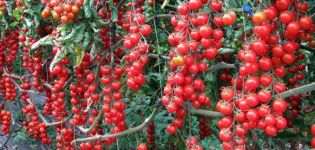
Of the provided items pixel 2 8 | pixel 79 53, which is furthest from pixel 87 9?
pixel 2 8

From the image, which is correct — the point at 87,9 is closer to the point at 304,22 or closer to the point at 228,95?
the point at 228,95

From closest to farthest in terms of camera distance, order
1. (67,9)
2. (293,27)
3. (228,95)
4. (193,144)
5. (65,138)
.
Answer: (293,27), (228,95), (193,144), (67,9), (65,138)

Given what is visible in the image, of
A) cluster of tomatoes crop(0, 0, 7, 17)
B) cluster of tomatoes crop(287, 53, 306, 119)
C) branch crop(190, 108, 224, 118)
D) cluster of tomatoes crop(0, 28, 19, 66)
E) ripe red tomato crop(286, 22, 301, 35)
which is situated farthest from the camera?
cluster of tomatoes crop(0, 28, 19, 66)

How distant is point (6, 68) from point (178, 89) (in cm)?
189

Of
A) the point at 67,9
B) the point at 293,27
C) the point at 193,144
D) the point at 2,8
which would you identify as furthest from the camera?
the point at 2,8

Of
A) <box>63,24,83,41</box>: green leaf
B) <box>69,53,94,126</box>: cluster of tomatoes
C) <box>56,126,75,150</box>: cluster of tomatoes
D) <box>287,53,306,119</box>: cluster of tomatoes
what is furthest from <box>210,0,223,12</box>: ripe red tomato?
<box>56,126,75,150</box>: cluster of tomatoes

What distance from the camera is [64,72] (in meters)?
1.76

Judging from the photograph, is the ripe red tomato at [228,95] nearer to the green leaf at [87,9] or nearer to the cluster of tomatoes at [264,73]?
the cluster of tomatoes at [264,73]

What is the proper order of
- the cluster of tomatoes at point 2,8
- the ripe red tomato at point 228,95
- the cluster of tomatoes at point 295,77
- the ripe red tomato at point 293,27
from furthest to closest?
the cluster of tomatoes at point 2,8, the cluster of tomatoes at point 295,77, the ripe red tomato at point 228,95, the ripe red tomato at point 293,27

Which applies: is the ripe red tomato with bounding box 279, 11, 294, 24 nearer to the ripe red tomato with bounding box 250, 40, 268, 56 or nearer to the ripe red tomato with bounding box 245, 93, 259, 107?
the ripe red tomato with bounding box 250, 40, 268, 56

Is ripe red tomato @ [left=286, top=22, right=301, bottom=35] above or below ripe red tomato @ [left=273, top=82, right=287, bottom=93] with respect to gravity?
above

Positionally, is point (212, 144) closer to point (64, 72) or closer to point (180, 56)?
point (64, 72)

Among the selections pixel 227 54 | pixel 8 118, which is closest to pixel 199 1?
pixel 227 54

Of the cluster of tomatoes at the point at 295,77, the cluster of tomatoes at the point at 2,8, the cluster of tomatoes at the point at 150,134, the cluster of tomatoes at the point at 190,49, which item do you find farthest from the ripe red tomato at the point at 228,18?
the cluster of tomatoes at the point at 2,8
